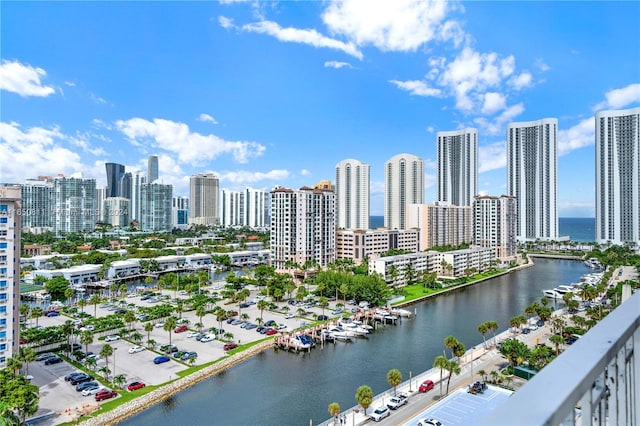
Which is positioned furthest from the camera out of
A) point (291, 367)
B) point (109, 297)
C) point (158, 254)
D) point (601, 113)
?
point (601, 113)

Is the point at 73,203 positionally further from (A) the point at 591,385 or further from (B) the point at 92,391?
(A) the point at 591,385

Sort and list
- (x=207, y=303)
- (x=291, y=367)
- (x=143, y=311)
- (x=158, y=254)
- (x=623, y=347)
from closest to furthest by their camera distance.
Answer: (x=623, y=347)
(x=291, y=367)
(x=143, y=311)
(x=207, y=303)
(x=158, y=254)

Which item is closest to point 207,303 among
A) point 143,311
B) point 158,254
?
point 143,311

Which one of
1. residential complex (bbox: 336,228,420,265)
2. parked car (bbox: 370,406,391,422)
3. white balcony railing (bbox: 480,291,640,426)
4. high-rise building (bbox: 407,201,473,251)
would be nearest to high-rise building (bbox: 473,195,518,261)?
high-rise building (bbox: 407,201,473,251)

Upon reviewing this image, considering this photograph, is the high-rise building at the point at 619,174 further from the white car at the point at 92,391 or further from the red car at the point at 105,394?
the white car at the point at 92,391

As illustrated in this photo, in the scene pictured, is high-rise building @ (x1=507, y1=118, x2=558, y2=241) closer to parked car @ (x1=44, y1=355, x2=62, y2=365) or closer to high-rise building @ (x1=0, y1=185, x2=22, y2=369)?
parked car @ (x1=44, y1=355, x2=62, y2=365)

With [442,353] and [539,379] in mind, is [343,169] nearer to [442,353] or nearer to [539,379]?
[442,353]

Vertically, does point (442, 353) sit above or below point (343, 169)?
below
